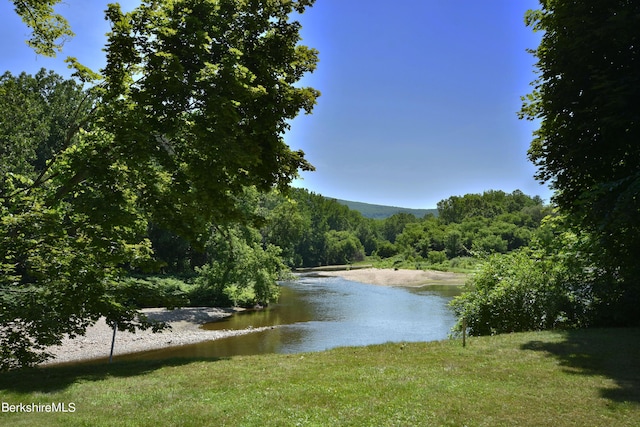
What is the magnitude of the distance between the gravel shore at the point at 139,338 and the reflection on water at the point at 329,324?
997mm

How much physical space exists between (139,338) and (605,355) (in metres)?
21.1

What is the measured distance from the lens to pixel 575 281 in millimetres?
13750

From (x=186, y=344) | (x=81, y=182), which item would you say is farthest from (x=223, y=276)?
(x=81, y=182)

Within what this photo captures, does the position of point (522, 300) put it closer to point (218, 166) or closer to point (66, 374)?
point (218, 166)

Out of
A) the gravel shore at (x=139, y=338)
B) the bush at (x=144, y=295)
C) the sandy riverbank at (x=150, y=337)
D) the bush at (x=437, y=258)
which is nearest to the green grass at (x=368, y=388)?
the bush at (x=144, y=295)

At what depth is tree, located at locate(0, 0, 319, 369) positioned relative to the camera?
30.9 feet

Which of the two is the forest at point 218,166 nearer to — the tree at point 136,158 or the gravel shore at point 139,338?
the tree at point 136,158

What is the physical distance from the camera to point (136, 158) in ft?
30.9

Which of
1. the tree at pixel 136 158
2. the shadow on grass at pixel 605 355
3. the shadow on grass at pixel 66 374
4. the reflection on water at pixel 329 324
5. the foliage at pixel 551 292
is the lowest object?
the reflection on water at pixel 329 324

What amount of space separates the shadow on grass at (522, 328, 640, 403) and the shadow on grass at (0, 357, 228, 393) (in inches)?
327

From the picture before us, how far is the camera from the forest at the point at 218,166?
951 centimetres

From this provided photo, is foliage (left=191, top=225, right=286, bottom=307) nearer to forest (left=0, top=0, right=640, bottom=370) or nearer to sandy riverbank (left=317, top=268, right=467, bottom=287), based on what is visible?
forest (left=0, top=0, right=640, bottom=370)

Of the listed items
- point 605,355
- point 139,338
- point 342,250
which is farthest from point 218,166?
point 342,250

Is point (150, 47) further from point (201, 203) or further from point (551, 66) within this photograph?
point (551, 66)
